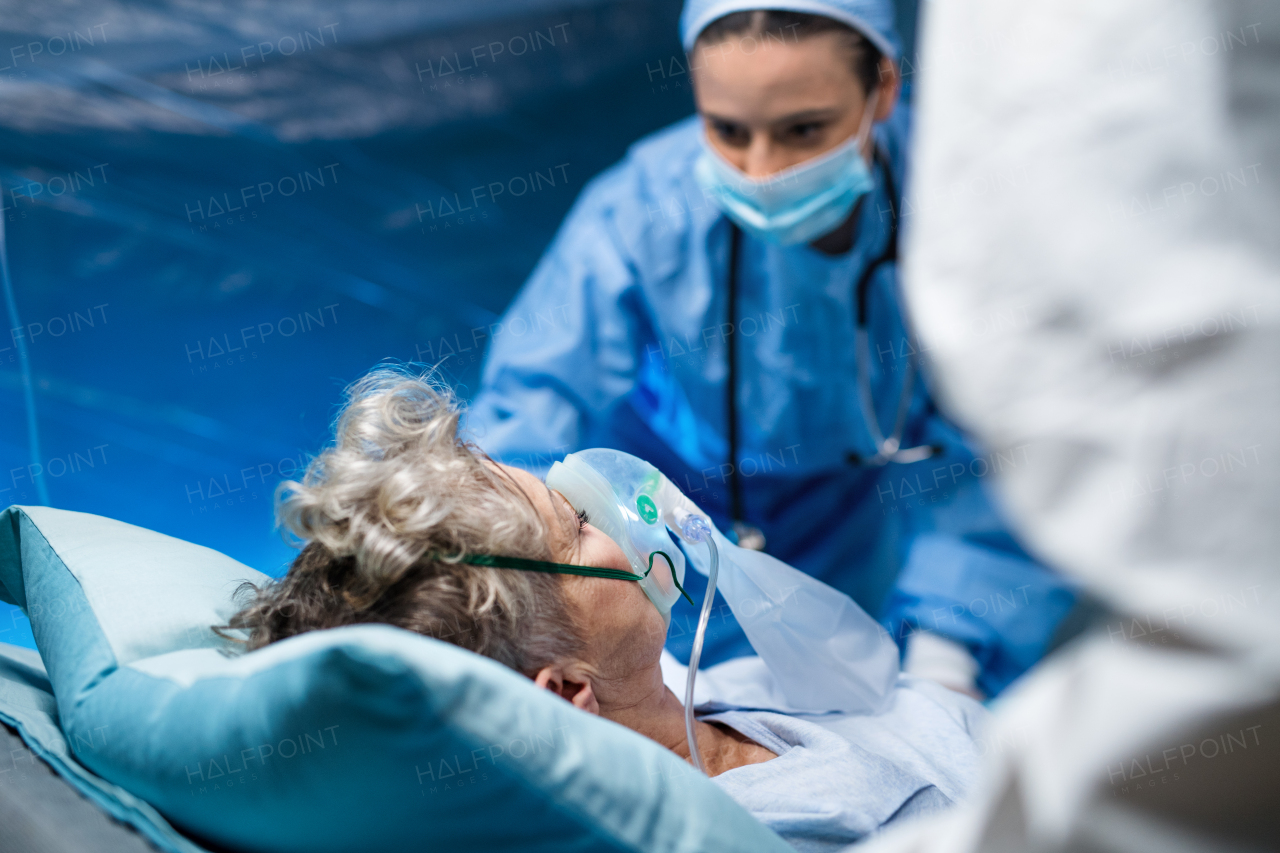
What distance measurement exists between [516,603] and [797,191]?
1052 mm

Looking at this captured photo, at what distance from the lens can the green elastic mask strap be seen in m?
1.01

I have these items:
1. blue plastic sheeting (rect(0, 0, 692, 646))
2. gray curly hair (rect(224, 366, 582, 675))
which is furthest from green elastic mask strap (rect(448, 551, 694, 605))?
blue plastic sheeting (rect(0, 0, 692, 646))

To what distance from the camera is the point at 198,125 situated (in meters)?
2.18

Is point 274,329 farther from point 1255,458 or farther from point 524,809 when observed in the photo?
point 1255,458

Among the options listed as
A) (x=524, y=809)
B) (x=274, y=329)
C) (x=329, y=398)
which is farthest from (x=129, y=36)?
(x=524, y=809)

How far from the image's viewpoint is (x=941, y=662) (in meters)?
1.70

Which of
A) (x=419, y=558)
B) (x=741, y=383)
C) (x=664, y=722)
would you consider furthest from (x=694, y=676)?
(x=741, y=383)

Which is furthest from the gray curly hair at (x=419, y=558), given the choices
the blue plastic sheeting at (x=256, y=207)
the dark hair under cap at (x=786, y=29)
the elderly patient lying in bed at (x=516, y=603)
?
the dark hair under cap at (x=786, y=29)

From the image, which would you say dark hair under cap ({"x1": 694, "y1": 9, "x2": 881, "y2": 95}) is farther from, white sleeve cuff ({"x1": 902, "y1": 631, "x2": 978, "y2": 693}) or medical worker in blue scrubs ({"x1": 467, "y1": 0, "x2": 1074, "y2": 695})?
white sleeve cuff ({"x1": 902, "y1": 631, "x2": 978, "y2": 693})

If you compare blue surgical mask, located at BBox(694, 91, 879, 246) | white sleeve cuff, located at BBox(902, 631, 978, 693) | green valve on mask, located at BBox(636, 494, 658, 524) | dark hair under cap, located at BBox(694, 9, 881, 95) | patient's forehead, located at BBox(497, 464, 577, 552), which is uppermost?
A: dark hair under cap, located at BBox(694, 9, 881, 95)

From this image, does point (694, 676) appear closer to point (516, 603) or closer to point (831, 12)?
point (516, 603)

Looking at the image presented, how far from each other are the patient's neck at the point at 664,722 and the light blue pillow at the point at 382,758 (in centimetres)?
35

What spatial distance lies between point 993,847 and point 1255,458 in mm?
196

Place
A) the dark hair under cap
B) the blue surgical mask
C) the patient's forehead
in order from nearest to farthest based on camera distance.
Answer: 1. the patient's forehead
2. the dark hair under cap
3. the blue surgical mask
